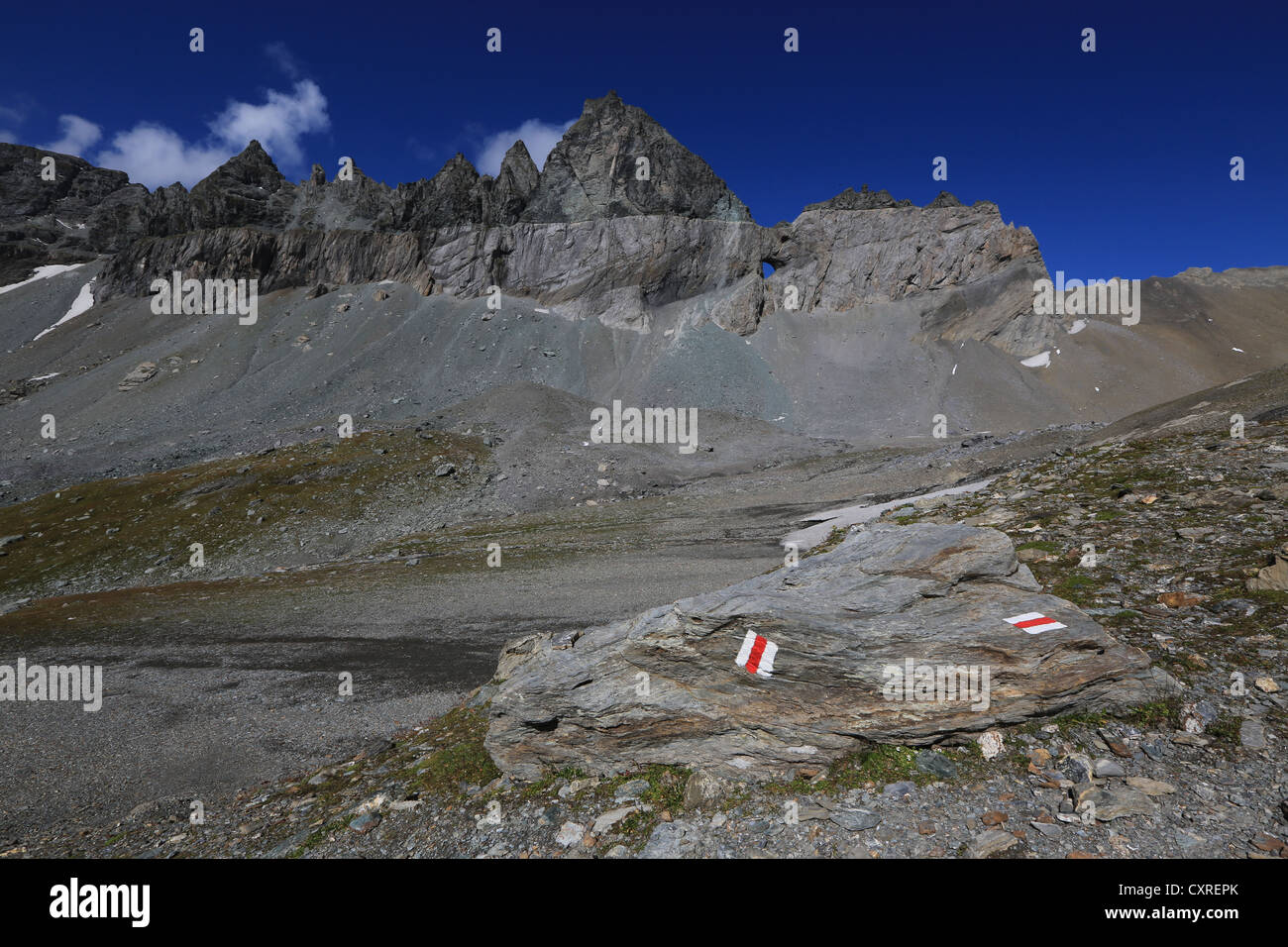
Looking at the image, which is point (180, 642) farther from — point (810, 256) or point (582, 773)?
point (810, 256)

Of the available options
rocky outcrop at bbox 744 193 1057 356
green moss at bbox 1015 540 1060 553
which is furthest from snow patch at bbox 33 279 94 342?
green moss at bbox 1015 540 1060 553

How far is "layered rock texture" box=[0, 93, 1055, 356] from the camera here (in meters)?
88.5

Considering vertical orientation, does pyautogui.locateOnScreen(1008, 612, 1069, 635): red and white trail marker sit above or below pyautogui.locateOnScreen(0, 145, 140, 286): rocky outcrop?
below

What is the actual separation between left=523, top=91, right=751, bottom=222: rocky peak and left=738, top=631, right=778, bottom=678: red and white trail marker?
104 m

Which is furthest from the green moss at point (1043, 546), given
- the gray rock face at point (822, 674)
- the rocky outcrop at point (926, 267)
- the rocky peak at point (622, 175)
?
the rocky peak at point (622, 175)

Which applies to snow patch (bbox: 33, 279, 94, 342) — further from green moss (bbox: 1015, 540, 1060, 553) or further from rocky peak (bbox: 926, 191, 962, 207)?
rocky peak (bbox: 926, 191, 962, 207)

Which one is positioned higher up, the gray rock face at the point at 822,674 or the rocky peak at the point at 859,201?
the rocky peak at the point at 859,201

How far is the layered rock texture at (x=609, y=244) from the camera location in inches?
3484

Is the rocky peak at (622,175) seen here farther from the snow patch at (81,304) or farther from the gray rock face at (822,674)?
the gray rock face at (822,674)

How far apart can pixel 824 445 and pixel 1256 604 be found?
52.6 m

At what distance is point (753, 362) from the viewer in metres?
82.2

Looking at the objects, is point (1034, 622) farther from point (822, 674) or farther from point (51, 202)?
point (51, 202)

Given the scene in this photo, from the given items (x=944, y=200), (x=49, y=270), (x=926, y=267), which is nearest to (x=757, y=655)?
(x=926, y=267)

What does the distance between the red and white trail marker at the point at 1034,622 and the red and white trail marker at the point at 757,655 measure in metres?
3.33
